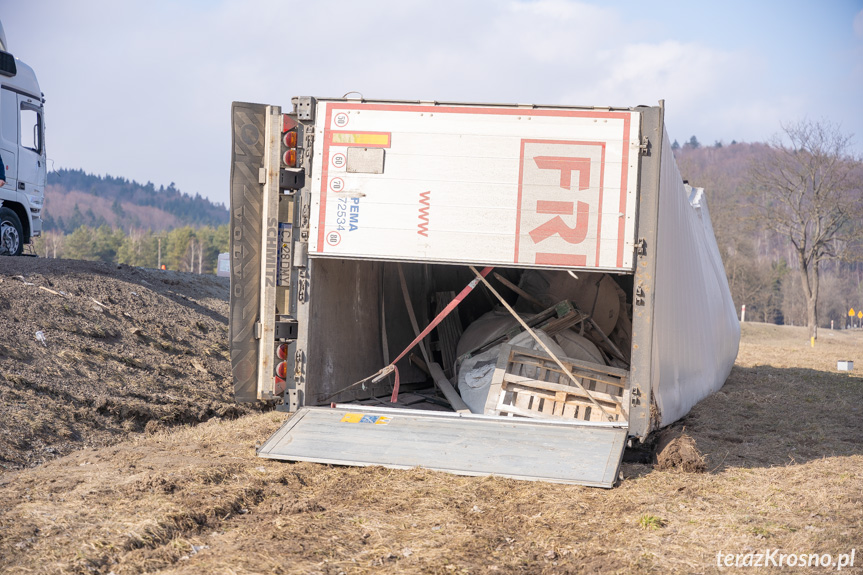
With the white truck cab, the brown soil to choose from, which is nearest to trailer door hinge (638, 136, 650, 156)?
the brown soil

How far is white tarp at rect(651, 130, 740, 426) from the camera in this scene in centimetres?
657

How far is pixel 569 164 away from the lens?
20.3ft

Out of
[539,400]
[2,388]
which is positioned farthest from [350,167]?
[2,388]

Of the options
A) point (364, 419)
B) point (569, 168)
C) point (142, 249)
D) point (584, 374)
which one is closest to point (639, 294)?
point (569, 168)

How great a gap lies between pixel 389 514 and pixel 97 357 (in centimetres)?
590

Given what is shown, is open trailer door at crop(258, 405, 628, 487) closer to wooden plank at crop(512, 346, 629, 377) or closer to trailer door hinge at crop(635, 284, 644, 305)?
trailer door hinge at crop(635, 284, 644, 305)

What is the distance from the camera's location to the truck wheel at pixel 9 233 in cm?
1316

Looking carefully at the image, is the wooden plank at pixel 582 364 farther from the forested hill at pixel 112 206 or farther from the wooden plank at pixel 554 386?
the forested hill at pixel 112 206

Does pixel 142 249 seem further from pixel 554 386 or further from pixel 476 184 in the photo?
pixel 476 184

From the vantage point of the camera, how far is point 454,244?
6316 mm

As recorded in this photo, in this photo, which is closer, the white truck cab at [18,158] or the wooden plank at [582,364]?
the wooden plank at [582,364]

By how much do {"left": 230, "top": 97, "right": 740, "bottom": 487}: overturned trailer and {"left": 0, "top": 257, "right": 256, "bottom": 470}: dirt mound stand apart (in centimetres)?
211

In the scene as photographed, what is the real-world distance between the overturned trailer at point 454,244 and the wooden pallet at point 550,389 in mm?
20

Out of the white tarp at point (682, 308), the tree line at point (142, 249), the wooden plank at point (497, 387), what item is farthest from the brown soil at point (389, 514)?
the tree line at point (142, 249)
